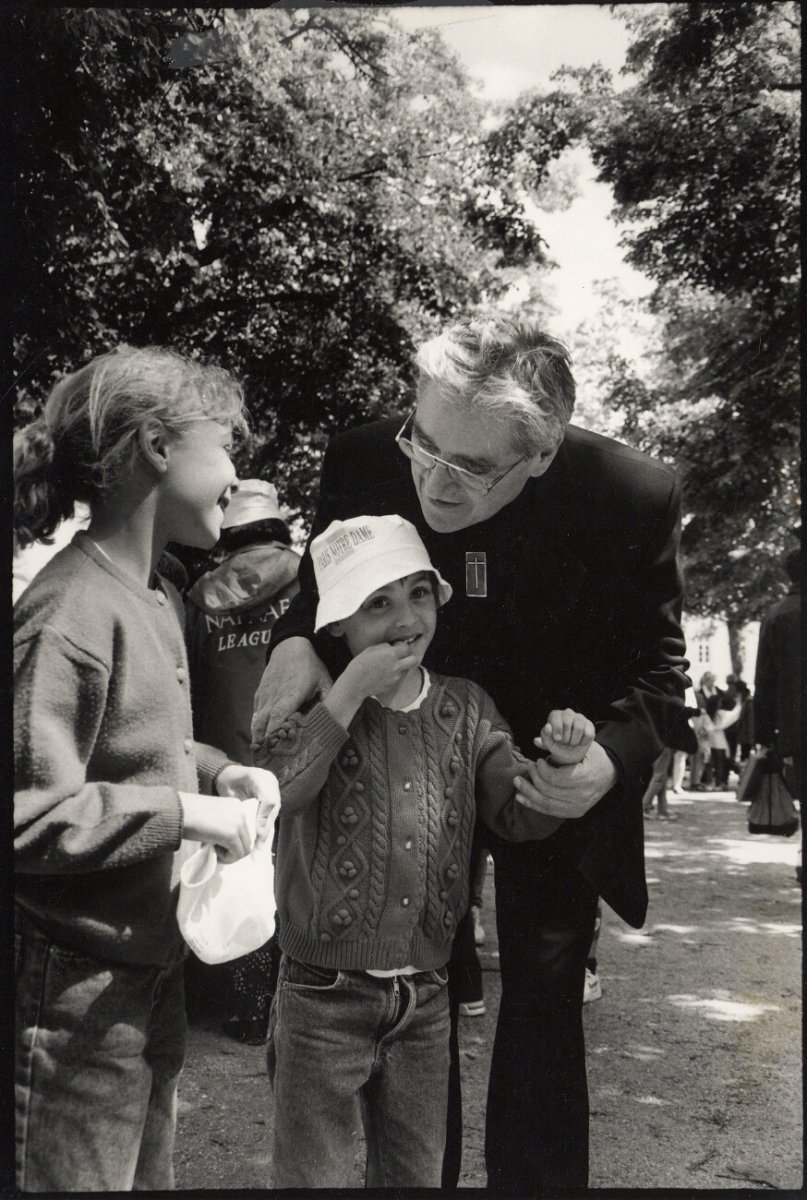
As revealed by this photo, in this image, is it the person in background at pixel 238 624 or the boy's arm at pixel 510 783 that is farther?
the person in background at pixel 238 624

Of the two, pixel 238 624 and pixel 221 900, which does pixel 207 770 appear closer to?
pixel 221 900

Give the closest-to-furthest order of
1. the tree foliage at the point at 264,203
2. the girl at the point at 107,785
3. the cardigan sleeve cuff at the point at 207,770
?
the girl at the point at 107,785 < the cardigan sleeve cuff at the point at 207,770 < the tree foliage at the point at 264,203

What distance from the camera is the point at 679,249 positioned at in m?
2.74

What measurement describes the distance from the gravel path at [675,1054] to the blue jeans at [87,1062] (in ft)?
1.01

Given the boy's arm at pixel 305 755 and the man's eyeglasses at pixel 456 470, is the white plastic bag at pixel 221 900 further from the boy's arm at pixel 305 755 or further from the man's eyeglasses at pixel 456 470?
the man's eyeglasses at pixel 456 470

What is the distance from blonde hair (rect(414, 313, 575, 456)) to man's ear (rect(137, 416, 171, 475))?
0.61 m

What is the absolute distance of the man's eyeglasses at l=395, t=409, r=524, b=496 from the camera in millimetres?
2488

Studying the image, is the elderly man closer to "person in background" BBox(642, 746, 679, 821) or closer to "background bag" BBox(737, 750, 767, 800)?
"person in background" BBox(642, 746, 679, 821)

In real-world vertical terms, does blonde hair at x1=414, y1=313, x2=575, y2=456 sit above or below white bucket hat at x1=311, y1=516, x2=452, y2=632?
above

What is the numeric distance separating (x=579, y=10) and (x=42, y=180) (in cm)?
128

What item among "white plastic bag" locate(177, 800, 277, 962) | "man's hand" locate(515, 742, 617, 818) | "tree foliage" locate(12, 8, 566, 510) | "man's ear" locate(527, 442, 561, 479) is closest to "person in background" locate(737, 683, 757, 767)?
"man's hand" locate(515, 742, 617, 818)

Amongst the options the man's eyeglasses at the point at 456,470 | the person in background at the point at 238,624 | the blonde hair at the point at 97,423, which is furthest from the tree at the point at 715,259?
the blonde hair at the point at 97,423

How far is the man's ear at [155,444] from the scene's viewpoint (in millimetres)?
2230

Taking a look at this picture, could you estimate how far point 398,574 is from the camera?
2363 millimetres
